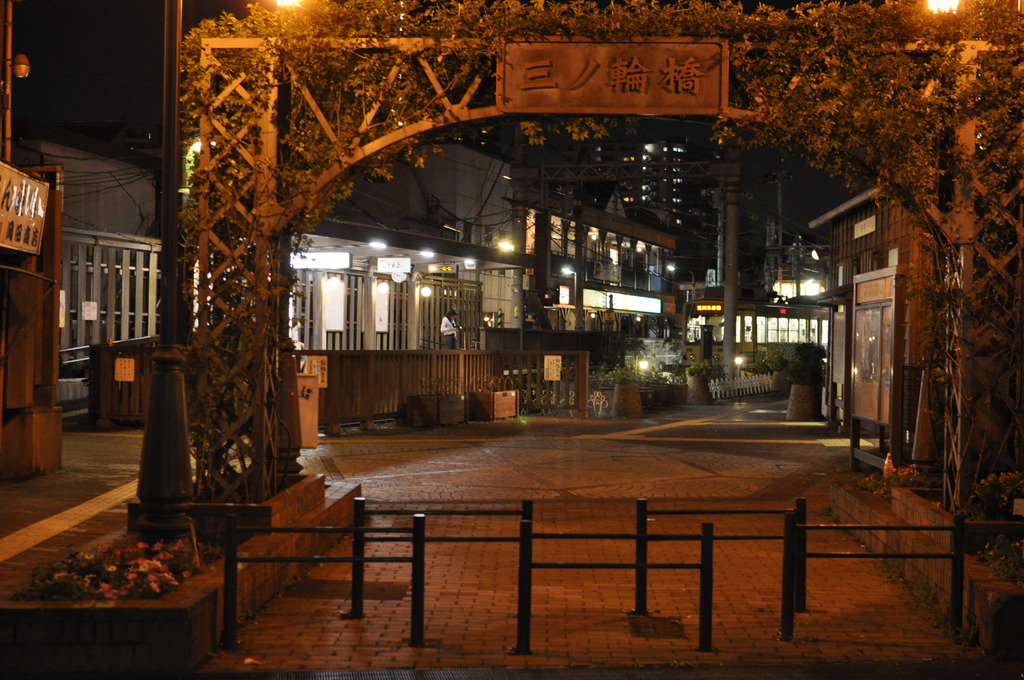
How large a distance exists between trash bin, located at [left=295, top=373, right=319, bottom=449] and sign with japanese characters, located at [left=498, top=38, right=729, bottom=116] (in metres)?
3.45

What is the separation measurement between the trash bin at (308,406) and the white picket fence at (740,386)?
69.1ft

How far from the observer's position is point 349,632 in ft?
22.6

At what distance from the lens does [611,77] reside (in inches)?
334

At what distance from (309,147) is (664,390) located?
67.1 ft

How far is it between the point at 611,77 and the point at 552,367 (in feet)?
47.7

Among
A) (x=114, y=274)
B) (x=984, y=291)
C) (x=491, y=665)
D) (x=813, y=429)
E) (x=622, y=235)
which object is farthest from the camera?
(x=622, y=235)

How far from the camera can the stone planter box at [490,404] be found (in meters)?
20.9

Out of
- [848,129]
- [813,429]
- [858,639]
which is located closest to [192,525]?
[858,639]

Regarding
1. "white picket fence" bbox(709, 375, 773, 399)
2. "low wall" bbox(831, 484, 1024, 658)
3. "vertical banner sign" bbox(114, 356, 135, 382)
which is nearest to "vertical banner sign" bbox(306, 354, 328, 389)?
"vertical banner sign" bbox(114, 356, 135, 382)

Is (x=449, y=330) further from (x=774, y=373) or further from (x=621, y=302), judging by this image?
(x=621, y=302)

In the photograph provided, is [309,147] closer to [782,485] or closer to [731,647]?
[731,647]

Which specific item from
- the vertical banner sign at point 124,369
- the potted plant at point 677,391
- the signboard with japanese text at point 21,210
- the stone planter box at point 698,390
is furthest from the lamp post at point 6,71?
the stone planter box at point 698,390

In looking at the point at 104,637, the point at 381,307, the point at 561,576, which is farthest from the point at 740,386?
the point at 104,637

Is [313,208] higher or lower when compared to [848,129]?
lower
